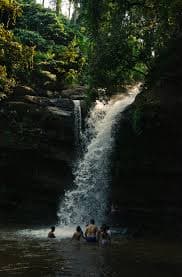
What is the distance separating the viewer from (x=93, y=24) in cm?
1923

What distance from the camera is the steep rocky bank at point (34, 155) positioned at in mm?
26438

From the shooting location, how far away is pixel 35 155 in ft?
88.6

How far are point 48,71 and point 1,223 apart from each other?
40.3 feet

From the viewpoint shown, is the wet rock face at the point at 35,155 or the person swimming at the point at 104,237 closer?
the person swimming at the point at 104,237

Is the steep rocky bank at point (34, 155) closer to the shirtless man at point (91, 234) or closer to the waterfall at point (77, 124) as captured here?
the waterfall at point (77, 124)

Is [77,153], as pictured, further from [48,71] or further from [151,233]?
[48,71]

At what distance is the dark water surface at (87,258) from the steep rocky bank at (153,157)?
4875 mm

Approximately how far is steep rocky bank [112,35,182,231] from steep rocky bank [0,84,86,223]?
3.35 meters

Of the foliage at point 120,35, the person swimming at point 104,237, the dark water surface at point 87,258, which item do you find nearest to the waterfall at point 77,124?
the foliage at point 120,35

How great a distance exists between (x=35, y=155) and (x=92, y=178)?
393 cm

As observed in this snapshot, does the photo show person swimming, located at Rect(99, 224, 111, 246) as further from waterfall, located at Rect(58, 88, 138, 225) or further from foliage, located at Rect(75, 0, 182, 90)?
foliage, located at Rect(75, 0, 182, 90)

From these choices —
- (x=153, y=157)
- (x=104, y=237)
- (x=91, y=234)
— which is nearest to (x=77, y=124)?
(x=153, y=157)

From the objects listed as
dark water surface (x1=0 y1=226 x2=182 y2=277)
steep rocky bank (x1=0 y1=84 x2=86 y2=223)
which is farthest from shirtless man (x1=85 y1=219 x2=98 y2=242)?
steep rocky bank (x1=0 y1=84 x2=86 y2=223)

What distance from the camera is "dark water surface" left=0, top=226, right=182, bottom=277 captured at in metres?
11.7
